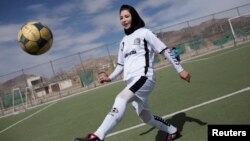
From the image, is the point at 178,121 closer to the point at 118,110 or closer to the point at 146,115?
the point at 146,115

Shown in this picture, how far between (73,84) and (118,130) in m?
21.6

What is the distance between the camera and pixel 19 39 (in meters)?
7.69

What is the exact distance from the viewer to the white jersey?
13.3 feet

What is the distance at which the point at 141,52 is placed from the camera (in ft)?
13.7

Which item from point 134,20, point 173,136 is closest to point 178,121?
point 173,136

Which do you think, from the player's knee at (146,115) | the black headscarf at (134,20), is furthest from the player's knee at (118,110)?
the black headscarf at (134,20)

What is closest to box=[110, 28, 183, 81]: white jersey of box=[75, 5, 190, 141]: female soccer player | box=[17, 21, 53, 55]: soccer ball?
box=[75, 5, 190, 141]: female soccer player

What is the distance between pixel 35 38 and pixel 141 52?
4.17 metres

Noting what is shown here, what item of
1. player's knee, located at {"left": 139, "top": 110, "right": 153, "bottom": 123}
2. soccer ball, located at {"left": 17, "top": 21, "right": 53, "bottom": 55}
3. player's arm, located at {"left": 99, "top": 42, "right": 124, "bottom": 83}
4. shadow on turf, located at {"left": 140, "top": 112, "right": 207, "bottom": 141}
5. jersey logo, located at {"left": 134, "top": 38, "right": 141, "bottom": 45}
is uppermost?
soccer ball, located at {"left": 17, "top": 21, "right": 53, "bottom": 55}

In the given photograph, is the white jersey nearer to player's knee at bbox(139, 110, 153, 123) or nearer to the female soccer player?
the female soccer player

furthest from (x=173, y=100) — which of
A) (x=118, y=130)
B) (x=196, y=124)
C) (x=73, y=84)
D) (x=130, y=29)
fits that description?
(x=73, y=84)

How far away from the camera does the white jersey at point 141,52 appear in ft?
13.3

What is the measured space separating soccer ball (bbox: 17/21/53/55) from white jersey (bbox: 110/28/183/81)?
156 inches

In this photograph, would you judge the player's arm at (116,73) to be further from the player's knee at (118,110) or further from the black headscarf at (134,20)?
the player's knee at (118,110)
